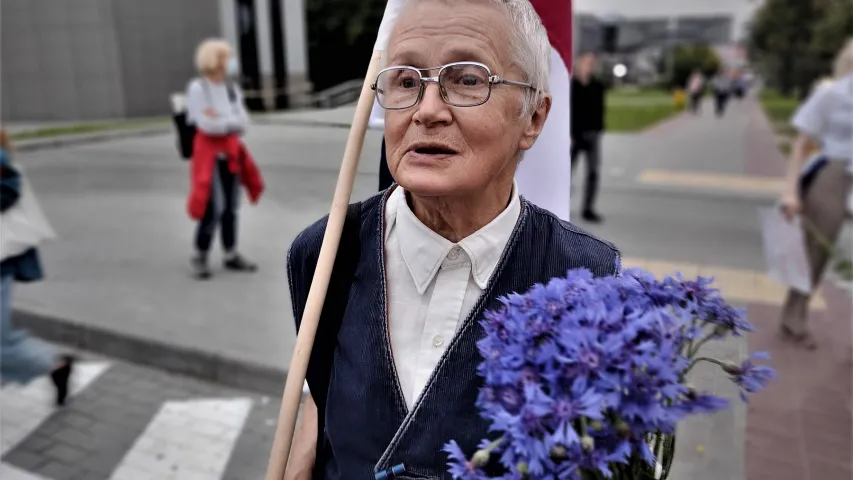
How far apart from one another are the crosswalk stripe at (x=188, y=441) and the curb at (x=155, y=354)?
18 cm

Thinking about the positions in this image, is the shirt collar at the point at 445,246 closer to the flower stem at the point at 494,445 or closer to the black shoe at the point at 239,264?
the flower stem at the point at 494,445

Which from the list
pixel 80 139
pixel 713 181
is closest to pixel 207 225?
pixel 713 181

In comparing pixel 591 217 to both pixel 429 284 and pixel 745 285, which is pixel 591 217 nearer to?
pixel 745 285

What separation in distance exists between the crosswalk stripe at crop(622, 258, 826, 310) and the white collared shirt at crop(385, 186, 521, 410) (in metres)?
4.22

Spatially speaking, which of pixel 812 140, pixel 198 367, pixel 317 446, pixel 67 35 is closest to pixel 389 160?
pixel 317 446

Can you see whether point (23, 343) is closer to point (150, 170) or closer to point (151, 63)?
point (150, 170)

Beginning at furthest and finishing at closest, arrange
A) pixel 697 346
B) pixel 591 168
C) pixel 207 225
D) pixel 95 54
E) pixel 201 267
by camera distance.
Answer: pixel 95 54 → pixel 591 168 → pixel 201 267 → pixel 207 225 → pixel 697 346

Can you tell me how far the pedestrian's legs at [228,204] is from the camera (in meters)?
5.73

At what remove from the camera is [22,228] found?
143 inches

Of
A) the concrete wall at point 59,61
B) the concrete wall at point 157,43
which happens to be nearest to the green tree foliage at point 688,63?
the concrete wall at point 157,43

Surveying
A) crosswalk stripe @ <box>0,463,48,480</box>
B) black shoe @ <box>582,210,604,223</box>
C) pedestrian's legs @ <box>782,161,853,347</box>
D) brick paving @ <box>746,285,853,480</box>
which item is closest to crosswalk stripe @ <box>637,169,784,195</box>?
black shoe @ <box>582,210,604,223</box>

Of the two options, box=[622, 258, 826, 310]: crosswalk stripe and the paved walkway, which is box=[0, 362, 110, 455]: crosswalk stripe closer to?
the paved walkway

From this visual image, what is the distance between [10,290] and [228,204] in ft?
7.59

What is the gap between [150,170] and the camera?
38.9 ft
